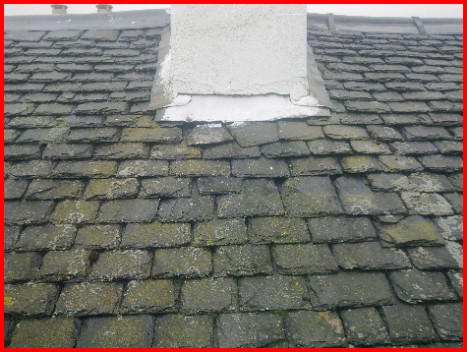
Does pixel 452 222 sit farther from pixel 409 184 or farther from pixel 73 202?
pixel 73 202

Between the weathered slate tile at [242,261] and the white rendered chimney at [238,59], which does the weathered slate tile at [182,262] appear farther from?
the white rendered chimney at [238,59]

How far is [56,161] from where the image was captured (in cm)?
213

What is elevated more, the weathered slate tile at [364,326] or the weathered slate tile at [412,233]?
the weathered slate tile at [412,233]

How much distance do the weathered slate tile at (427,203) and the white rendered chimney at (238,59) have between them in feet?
3.31

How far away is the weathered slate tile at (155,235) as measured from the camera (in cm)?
172

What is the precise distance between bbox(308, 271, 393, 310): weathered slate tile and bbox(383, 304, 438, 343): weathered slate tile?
59 millimetres

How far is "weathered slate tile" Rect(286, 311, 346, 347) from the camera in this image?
144 cm

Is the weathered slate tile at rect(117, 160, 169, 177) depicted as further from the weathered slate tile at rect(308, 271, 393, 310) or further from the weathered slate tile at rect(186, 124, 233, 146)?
the weathered slate tile at rect(308, 271, 393, 310)

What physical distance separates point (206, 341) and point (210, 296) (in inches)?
8.1

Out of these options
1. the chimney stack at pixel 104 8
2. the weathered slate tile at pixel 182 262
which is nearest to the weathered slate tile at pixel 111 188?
the weathered slate tile at pixel 182 262

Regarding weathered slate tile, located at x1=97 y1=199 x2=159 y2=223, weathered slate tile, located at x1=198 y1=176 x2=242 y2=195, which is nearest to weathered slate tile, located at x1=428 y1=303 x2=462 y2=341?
weathered slate tile, located at x1=198 y1=176 x2=242 y2=195

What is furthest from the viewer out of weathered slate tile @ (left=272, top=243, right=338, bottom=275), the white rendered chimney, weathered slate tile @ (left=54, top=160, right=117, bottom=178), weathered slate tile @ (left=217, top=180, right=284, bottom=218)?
the white rendered chimney

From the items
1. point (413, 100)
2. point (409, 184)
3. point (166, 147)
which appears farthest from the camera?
point (413, 100)

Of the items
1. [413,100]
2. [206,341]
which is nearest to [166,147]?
[206,341]
